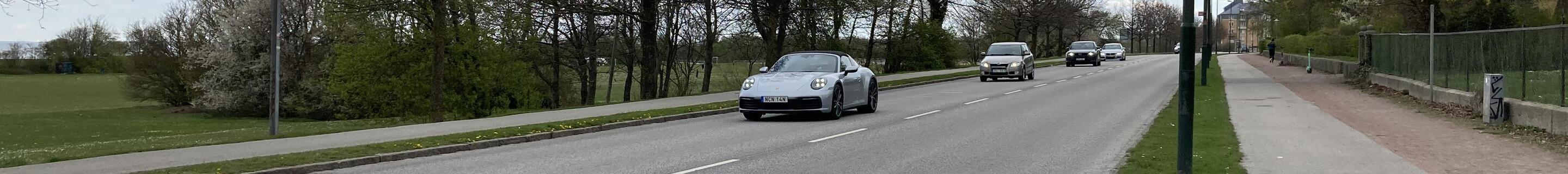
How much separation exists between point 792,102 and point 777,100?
21cm

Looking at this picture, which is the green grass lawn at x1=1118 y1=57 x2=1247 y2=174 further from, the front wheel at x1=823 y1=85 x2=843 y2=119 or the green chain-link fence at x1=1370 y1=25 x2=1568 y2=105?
the front wheel at x1=823 y1=85 x2=843 y2=119

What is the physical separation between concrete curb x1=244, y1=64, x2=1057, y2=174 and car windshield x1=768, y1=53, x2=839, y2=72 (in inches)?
59.6

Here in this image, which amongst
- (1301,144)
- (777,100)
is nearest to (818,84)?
(777,100)

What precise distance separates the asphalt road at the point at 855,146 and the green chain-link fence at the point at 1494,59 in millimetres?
4351

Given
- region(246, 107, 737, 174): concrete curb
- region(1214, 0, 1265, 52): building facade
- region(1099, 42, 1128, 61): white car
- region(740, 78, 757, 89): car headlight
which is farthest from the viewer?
region(1214, 0, 1265, 52): building facade

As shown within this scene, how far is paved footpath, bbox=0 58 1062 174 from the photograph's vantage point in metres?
11.0

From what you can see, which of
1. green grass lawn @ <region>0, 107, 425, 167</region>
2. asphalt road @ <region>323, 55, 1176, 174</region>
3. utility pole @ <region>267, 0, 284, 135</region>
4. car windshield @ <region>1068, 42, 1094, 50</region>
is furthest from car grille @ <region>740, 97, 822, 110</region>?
car windshield @ <region>1068, 42, 1094, 50</region>

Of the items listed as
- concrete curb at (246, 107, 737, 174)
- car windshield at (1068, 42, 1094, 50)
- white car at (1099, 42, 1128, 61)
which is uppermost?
car windshield at (1068, 42, 1094, 50)

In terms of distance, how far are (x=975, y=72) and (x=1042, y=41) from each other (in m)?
54.3

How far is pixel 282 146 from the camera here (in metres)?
13.7

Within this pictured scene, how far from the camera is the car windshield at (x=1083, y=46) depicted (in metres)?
55.8

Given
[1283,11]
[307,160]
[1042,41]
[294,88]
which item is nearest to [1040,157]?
[307,160]

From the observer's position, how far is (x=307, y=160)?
1162cm

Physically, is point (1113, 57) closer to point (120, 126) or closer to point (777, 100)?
point (120, 126)
